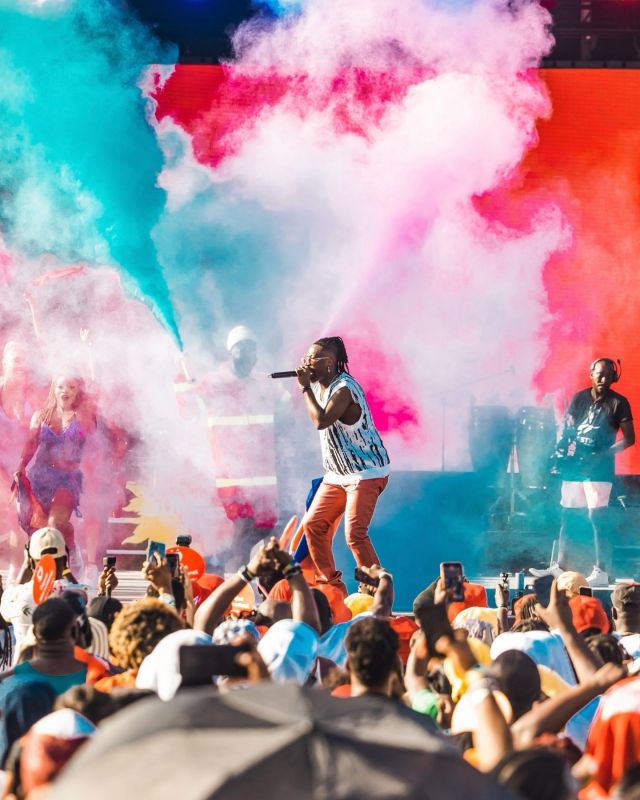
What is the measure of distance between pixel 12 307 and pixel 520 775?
949 centimetres

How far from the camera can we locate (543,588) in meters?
4.20

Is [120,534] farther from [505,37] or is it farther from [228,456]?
[505,37]

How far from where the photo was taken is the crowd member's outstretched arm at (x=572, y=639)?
9.39 feet

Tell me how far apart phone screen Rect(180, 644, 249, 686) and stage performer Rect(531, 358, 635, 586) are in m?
6.88

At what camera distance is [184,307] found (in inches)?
414

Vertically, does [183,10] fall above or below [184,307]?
above

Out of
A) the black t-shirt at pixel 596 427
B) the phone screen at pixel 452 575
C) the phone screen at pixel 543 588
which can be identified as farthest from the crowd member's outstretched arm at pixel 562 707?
the black t-shirt at pixel 596 427

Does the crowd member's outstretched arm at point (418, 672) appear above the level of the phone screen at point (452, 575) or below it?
below

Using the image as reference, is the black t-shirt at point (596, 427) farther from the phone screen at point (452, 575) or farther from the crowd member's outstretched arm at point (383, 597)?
the phone screen at point (452, 575)

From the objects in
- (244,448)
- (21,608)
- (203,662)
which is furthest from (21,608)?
(244,448)

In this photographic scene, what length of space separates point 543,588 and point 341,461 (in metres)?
2.52

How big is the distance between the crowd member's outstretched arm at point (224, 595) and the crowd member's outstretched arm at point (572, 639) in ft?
2.39

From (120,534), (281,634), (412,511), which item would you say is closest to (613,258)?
(412,511)

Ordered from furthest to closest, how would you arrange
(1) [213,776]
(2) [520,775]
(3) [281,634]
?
1. (3) [281,634]
2. (2) [520,775]
3. (1) [213,776]
